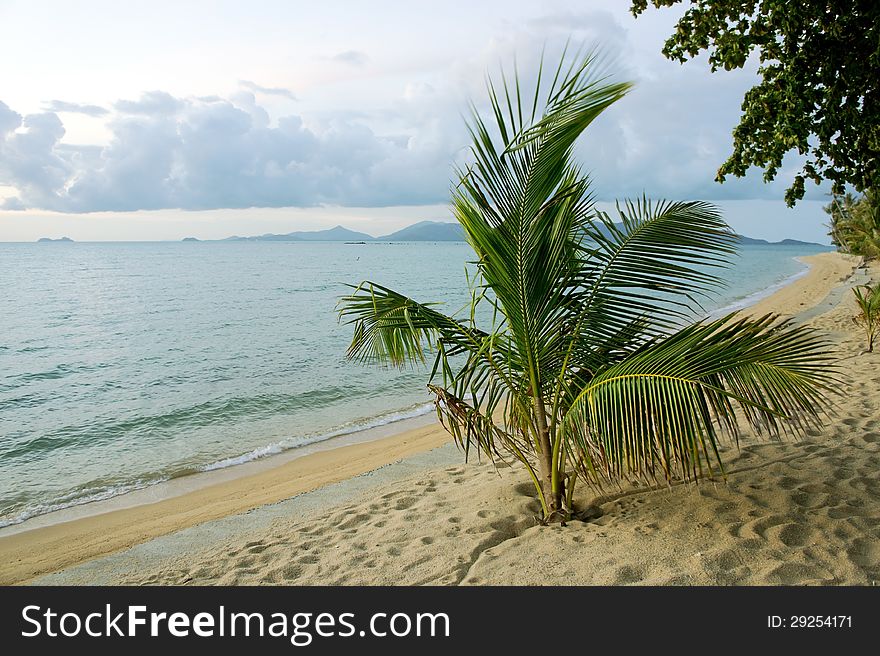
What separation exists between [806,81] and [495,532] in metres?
5.78

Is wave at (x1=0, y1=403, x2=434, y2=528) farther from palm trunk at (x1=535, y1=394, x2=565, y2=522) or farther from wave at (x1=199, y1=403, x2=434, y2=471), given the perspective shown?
palm trunk at (x1=535, y1=394, x2=565, y2=522)

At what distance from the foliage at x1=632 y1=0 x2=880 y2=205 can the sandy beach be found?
2755 millimetres

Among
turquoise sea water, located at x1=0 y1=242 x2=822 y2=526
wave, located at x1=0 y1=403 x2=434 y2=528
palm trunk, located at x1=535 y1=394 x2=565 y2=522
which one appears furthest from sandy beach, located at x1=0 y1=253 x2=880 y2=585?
turquoise sea water, located at x1=0 y1=242 x2=822 y2=526

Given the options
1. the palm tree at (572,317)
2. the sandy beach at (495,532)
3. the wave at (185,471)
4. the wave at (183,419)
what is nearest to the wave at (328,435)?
the wave at (185,471)

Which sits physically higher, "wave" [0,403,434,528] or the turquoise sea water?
the turquoise sea water

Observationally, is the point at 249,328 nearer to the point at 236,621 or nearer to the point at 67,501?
the point at 67,501

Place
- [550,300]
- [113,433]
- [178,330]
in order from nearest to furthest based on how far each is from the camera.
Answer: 1. [550,300]
2. [113,433]
3. [178,330]

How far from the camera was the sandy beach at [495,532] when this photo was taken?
390 cm

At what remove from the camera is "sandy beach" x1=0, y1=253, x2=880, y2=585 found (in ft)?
12.8

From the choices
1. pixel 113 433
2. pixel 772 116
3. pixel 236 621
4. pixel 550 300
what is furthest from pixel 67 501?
pixel 772 116

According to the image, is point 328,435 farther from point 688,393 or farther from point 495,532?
point 688,393

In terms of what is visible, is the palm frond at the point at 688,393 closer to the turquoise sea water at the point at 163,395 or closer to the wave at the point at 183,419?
the turquoise sea water at the point at 163,395

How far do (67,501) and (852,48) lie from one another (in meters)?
10.4

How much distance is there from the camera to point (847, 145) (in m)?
7.17
